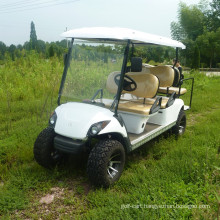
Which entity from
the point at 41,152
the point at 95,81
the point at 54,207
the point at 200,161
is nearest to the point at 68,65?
the point at 95,81

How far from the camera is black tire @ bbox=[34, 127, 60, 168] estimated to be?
3.03m

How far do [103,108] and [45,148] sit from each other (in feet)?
2.67

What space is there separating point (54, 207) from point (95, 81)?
1.68 meters

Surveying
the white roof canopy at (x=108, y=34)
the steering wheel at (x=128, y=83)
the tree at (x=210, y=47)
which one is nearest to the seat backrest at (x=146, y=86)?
the steering wheel at (x=128, y=83)

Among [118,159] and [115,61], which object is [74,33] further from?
[118,159]

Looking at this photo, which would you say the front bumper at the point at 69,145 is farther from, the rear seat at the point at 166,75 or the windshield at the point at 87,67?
the rear seat at the point at 166,75

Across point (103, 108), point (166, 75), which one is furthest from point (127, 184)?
point (166, 75)

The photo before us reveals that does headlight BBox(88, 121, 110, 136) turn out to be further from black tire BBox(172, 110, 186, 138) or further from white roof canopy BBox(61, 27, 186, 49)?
black tire BBox(172, 110, 186, 138)

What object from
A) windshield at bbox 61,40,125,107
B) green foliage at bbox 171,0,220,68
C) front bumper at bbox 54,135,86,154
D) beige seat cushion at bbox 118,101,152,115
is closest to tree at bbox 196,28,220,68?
green foliage at bbox 171,0,220,68

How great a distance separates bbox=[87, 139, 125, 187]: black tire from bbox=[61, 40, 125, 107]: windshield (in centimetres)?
77

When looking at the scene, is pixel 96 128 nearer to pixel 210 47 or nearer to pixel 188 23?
pixel 210 47

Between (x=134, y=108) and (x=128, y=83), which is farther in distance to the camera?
(x=128, y=83)

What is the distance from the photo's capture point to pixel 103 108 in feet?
9.93

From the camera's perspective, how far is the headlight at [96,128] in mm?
2725
